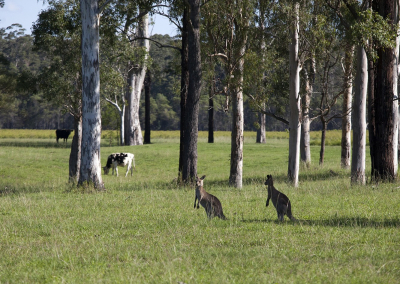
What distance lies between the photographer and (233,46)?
20.3 meters

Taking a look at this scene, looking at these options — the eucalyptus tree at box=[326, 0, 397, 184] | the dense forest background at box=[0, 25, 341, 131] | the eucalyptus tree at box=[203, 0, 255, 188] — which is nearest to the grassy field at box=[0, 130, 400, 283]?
the eucalyptus tree at box=[326, 0, 397, 184]

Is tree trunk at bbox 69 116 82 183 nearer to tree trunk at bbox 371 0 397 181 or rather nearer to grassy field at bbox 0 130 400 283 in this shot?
grassy field at bbox 0 130 400 283

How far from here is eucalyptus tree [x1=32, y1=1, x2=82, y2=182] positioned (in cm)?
2636

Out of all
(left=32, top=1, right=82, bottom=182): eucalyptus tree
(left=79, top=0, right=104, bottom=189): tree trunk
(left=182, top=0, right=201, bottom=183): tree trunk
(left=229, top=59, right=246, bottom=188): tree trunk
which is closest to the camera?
(left=79, top=0, right=104, bottom=189): tree trunk

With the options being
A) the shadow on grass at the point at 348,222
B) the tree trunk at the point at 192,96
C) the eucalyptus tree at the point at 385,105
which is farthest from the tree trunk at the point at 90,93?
the eucalyptus tree at the point at 385,105

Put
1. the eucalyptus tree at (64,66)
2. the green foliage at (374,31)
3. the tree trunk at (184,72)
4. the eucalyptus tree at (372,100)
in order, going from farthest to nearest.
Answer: the eucalyptus tree at (64,66)
the tree trunk at (184,72)
the eucalyptus tree at (372,100)
the green foliage at (374,31)

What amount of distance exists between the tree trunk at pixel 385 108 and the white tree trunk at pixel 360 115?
2.36 feet

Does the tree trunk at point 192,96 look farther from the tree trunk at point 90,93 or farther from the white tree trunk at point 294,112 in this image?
the white tree trunk at point 294,112

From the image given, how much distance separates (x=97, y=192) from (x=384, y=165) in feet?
35.0

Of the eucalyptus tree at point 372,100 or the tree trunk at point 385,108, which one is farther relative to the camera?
the tree trunk at point 385,108

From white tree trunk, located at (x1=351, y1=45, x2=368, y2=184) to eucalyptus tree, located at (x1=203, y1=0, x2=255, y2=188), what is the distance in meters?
4.52

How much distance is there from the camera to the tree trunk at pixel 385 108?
17484 mm

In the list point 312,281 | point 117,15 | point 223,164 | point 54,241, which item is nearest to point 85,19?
point 117,15

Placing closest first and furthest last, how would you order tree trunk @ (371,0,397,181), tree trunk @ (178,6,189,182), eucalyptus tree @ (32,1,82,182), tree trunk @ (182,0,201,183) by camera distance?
tree trunk @ (371,0,397,181) < tree trunk @ (182,0,201,183) < tree trunk @ (178,6,189,182) < eucalyptus tree @ (32,1,82,182)
